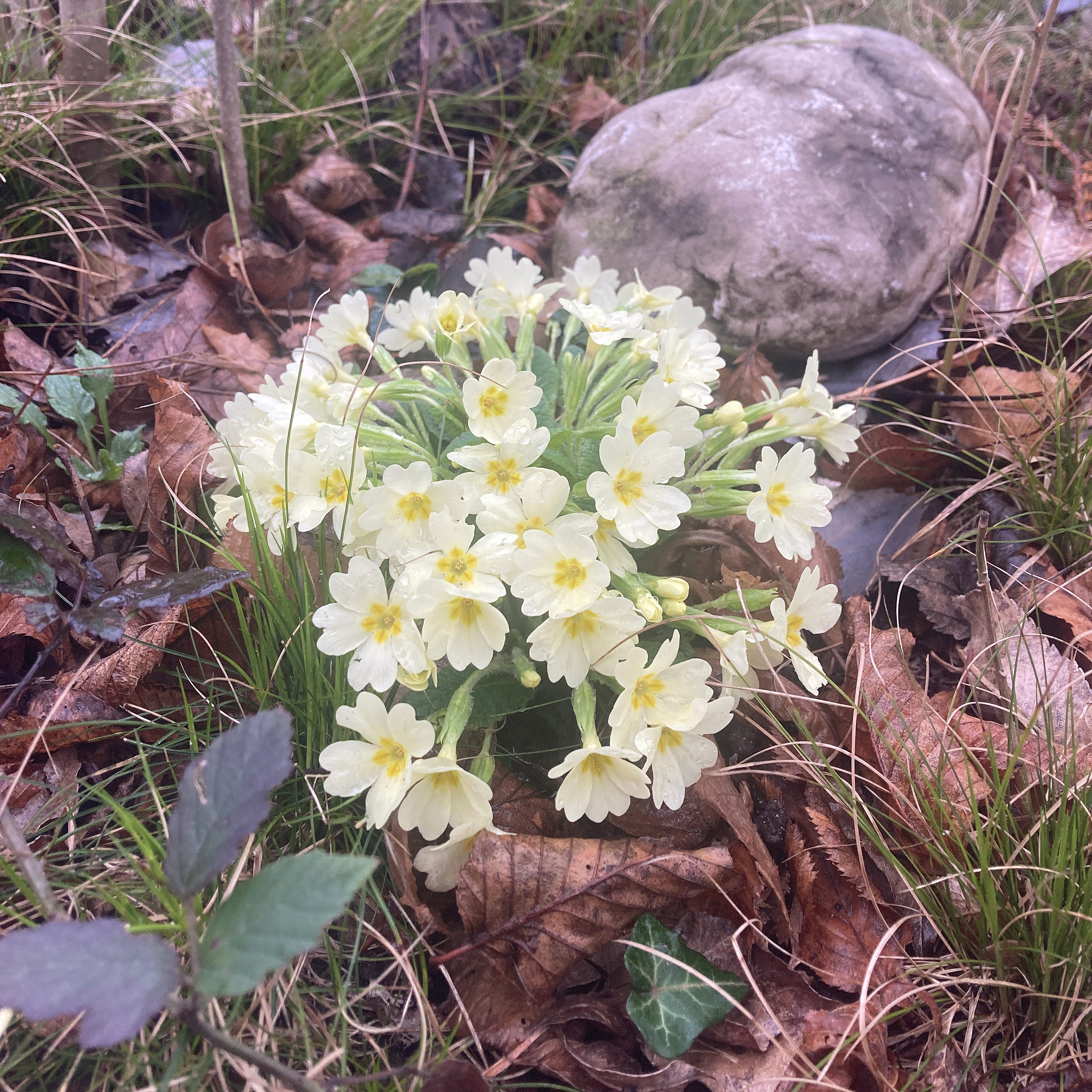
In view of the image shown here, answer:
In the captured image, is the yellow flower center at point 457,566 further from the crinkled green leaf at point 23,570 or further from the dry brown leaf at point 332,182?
the dry brown leaf at point 332,182

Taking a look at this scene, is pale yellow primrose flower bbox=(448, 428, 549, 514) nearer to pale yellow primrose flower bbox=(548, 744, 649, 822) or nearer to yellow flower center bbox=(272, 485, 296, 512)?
yellow flower center bbox=(272, 485, 296, 512)

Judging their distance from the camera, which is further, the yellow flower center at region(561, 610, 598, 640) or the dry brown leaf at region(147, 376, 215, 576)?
the dry brown leaf at region(147, 376, 215, 576)

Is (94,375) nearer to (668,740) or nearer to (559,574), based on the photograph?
(559,574)

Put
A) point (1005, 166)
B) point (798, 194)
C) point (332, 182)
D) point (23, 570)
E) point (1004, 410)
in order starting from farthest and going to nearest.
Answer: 1. point (332, 182)
2. point (798, 194)
3. point (1004, 410)
4. point (1005, 166)
5. point (23, 570)

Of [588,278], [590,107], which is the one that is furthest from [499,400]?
[590,107]

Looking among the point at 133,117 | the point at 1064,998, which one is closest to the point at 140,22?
the point at 133,117

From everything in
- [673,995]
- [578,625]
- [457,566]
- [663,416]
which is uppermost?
[663,416]

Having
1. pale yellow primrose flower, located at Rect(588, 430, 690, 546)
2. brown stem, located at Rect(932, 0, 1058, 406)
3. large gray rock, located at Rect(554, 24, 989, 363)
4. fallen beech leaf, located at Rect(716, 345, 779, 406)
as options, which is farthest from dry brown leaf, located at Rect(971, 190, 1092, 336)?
pale yellow primrose flower, located at Rect(588, 430, 690, 546)
